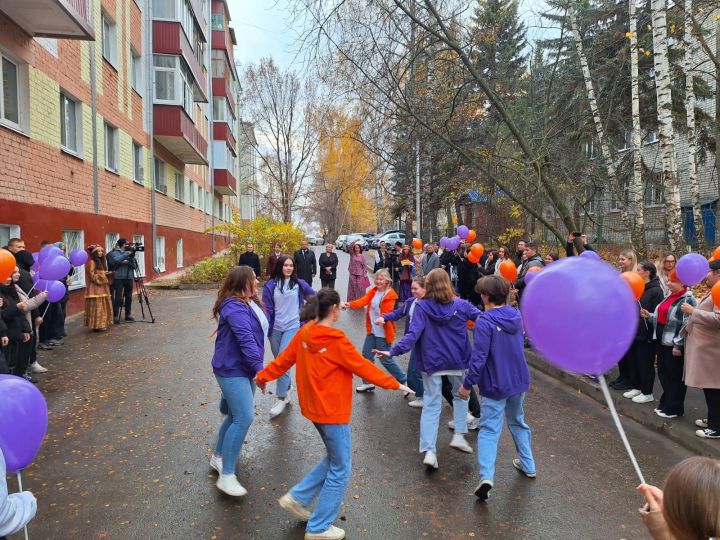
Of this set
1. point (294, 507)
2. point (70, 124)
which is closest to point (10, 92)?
point (70, 124)

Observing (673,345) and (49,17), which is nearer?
(673,345)

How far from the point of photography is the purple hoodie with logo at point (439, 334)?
4.45m

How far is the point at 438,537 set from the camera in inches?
128

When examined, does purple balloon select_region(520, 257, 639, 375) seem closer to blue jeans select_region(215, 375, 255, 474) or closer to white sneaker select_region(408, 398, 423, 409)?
blue jeans select_region(215, 375, 255, 474)

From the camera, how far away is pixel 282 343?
5992 mm

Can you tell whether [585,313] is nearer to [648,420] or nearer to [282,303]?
[648,420]

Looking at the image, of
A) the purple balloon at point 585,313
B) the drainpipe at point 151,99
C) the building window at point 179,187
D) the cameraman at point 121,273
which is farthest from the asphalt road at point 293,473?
the building window at point 179,187

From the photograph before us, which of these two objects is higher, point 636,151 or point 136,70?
point 136,70

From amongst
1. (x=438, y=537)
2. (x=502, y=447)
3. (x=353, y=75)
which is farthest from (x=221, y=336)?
(x=353, y=75)

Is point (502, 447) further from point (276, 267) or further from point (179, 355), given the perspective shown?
point (179, 355)

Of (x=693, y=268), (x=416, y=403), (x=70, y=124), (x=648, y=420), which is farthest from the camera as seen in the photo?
(x=70, y=124)

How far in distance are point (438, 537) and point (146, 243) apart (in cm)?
1703

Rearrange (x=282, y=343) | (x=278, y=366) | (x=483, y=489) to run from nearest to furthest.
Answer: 1. (x=278, y=366)
2. (x=483, y=489)
3. (x=282, y=343)

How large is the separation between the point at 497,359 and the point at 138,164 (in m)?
17.0
